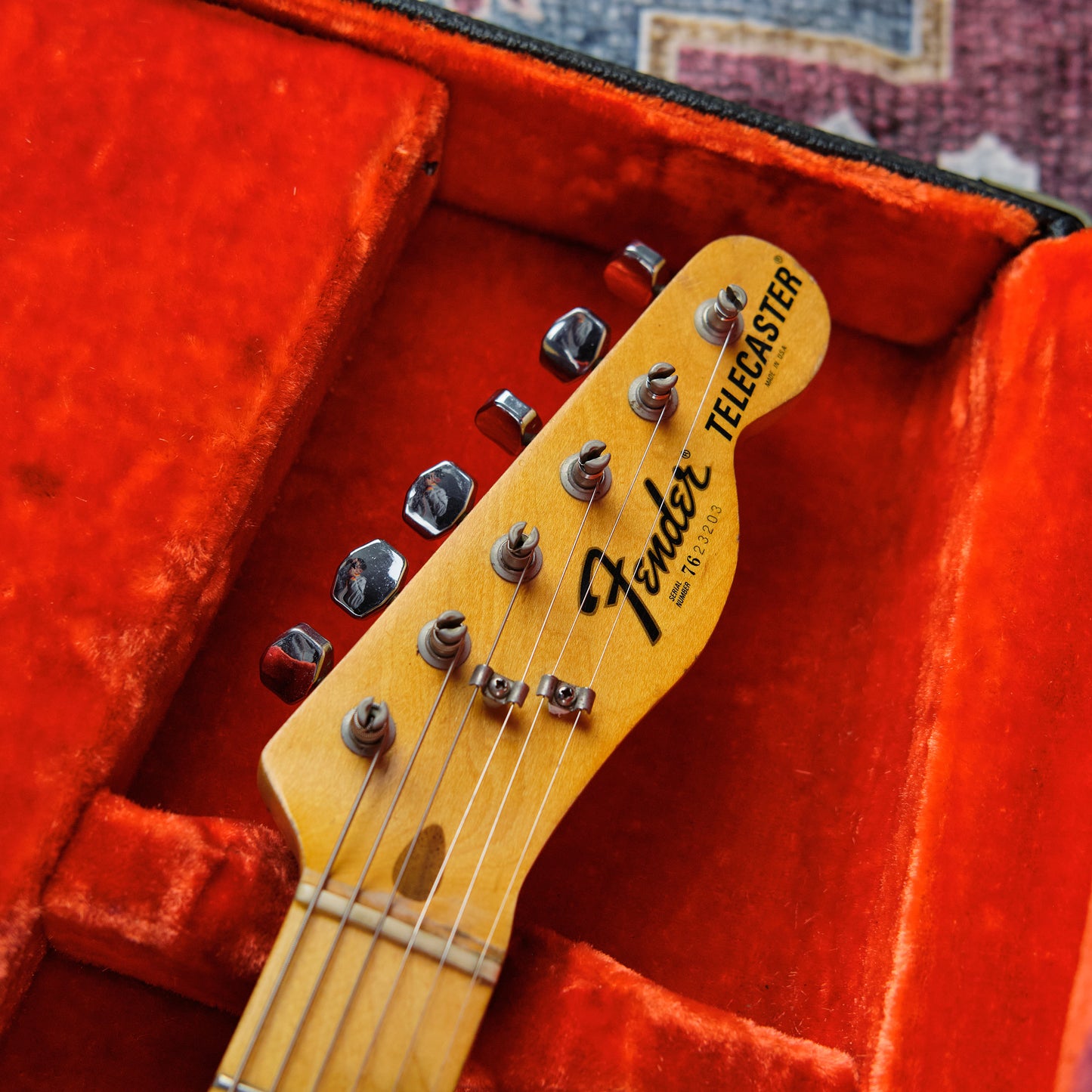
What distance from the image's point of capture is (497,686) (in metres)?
→ 0.71

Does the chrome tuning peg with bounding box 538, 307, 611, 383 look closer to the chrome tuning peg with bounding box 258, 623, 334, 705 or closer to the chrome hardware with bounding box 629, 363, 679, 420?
A: the chrome hardware with bounding box 629, 363, 679, 420

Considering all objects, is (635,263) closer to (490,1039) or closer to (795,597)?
(795,597)

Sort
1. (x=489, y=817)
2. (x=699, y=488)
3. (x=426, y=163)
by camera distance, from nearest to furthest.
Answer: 1. (x=489, y=817)
2. (x=699, y=488)
3. (x=426, y=163)

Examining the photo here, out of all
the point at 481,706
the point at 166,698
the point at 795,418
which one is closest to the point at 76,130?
the point at 166,698

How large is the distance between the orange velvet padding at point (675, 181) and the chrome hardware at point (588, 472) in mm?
236

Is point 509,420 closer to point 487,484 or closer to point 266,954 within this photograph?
point 487,484

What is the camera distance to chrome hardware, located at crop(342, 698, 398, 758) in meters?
0.67

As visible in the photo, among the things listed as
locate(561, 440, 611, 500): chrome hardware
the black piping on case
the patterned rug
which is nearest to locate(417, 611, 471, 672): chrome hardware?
locate(561, 440, 611, 500): chrome hardware

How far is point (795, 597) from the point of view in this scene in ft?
3.22

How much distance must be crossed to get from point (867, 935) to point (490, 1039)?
306 mm

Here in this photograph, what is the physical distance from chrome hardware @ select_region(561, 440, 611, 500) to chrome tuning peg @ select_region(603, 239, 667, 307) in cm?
19

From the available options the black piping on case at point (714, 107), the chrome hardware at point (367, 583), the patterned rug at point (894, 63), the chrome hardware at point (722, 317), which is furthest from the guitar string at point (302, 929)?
the patterned rug at point (894, 63)

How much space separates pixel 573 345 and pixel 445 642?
0.89ft

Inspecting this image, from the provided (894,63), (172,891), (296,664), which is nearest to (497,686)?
(296,664)
